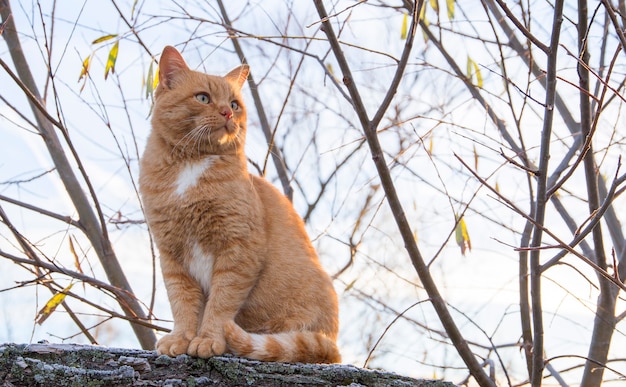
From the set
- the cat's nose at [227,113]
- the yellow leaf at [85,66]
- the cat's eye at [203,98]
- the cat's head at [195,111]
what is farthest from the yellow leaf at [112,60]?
the cat's nose at [227,113]

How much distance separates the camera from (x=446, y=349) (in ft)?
12.7

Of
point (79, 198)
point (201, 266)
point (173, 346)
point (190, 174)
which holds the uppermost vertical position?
point (79, 198)

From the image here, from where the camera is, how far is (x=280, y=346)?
6.76 ft

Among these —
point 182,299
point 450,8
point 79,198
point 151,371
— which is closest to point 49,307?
point 79,198

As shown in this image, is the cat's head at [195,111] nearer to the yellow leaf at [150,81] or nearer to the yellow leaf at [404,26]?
the yellow leaf at [150,81]

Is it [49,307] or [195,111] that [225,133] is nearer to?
[195,111]

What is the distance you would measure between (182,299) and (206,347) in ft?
1.24

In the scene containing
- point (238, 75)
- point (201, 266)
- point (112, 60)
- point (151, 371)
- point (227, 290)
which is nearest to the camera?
point (151, 371)

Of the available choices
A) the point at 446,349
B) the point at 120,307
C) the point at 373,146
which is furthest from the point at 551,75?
the point at 446,349

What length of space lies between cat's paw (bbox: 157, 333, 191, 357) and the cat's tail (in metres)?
0.14

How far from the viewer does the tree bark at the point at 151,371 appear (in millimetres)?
1720

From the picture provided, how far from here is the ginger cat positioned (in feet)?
7.18

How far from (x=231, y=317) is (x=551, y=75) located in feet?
4.20

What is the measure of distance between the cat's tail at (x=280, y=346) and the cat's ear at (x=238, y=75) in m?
1.13
